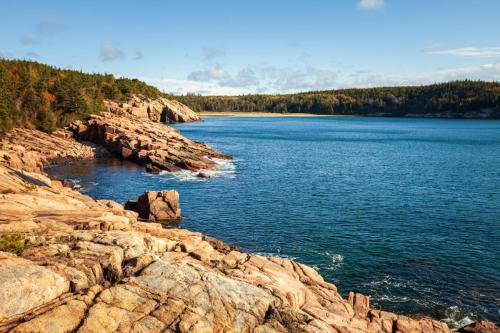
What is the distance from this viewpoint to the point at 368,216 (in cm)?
5200

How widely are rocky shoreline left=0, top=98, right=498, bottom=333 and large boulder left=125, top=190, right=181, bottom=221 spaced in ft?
45.6

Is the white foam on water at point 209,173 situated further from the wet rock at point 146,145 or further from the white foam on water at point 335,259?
the white foam on water at point 335,259

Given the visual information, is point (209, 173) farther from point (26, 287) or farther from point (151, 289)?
point (26, 287)

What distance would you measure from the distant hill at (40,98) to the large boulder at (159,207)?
5546 cm

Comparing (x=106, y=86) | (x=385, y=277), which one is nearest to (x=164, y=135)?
(x=106, y=86)

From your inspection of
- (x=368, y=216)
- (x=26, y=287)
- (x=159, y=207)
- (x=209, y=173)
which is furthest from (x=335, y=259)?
(x=209, y=173)

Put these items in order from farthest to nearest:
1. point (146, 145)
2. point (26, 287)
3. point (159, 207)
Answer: point (146, 145) → point (159, 207) → point (26, 287)

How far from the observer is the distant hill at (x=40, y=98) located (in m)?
95.6

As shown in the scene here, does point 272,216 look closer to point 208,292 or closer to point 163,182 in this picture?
point 163,182

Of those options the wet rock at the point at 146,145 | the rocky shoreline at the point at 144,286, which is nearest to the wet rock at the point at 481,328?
the rocky shoreline at the point at 144,286

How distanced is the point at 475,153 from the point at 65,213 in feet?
347

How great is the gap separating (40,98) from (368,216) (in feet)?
289

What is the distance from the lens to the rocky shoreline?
1831 centimetres

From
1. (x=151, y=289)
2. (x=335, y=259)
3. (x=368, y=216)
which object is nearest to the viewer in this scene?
(x=151, y=289)
